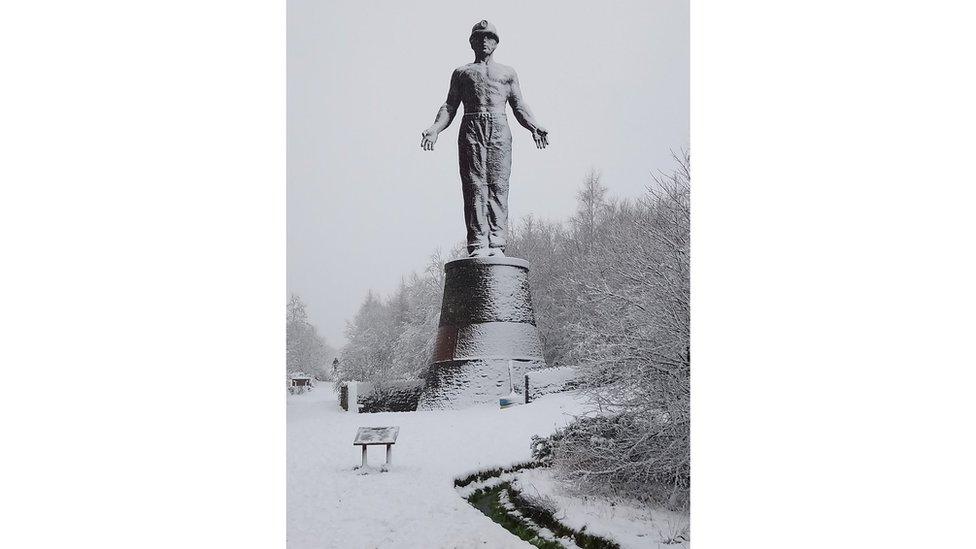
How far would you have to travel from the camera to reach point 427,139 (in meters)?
7.06

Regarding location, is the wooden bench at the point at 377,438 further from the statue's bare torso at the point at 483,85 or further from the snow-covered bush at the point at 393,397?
the statue's bare torso at the point at 483,85

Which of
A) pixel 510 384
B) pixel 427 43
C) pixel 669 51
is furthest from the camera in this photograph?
pixel 510 384

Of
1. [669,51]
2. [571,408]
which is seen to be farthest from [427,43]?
[571,408]

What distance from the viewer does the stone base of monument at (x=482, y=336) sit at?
27.1ft

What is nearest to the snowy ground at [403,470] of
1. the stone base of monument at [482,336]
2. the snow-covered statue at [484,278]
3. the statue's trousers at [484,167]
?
the stone base of monument at [482,336]

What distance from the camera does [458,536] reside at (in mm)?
5344

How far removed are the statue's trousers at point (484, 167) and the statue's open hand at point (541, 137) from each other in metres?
0.31

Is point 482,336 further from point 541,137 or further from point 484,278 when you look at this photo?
point 541,137

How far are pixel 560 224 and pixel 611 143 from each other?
102 centimetres

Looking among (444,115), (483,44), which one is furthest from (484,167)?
(483,44)

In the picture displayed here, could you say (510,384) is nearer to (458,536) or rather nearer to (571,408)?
(571,408)

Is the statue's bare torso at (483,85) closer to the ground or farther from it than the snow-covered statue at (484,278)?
farther from it

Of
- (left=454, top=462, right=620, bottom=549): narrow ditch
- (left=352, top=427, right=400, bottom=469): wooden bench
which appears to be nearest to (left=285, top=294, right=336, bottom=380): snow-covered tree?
(left=352, top=427, right=400, bottom=469): wooden bench

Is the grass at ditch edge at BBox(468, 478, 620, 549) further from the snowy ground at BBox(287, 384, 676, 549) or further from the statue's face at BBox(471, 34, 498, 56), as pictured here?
the statue's face at BBox(471, 34, 498, 56)
